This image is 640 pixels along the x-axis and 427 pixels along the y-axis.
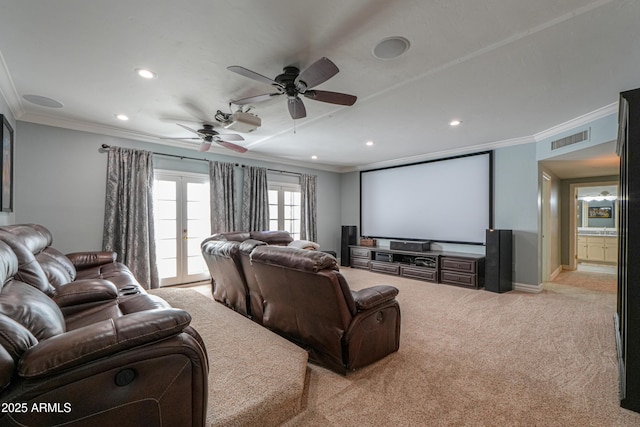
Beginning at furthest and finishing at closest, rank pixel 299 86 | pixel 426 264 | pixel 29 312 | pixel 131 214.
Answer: pixel 426 264
pixel 131 214
pixel 299 86
pixel 29 312

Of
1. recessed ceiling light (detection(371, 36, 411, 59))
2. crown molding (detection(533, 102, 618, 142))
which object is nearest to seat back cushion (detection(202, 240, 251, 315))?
recessed ceiling light (detection(371, 36, 411, 59))

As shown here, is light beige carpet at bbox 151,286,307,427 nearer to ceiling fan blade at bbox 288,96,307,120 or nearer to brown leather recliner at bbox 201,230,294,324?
brown leather recliner at bbox 201,230,294,324

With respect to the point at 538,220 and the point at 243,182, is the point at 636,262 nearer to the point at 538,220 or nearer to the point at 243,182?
the point at 538,220

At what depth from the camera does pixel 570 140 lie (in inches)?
162

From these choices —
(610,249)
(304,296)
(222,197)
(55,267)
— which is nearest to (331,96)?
(304,296)

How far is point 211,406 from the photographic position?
1.75 m

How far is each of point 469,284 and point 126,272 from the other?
5398mm

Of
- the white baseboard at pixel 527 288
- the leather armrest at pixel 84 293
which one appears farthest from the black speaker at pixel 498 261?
the leather armrest at pixel 84 293

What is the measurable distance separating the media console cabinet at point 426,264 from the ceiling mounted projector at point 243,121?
4.23 metres

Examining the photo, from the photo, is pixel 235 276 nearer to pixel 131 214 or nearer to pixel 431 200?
pixel 131 214

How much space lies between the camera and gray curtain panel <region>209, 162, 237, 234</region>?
552cm

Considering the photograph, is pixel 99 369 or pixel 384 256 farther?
pixel 384 256

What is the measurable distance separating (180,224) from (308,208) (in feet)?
10.0

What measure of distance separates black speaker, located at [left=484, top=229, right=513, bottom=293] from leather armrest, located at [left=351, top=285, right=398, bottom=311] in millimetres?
3279
